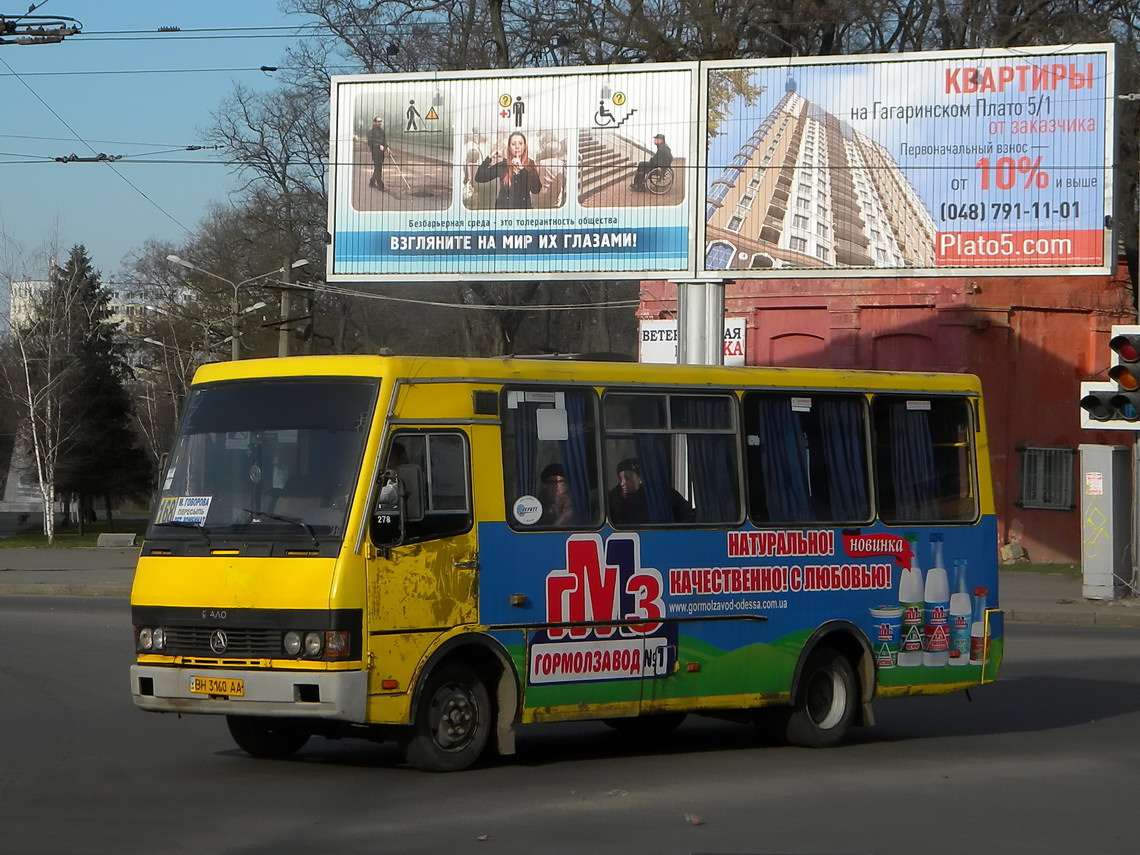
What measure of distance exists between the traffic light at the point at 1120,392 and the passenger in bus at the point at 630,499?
11.4 metres

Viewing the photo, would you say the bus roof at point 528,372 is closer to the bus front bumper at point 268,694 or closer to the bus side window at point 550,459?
the bus side window at point 550,459

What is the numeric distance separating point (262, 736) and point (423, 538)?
1.83 meters

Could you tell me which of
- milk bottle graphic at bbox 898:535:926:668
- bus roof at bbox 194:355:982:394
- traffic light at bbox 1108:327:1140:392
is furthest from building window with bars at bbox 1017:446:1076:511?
bus roof at bbox 194:355:982:394

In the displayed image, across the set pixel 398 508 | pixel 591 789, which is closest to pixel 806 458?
pixel 591 789

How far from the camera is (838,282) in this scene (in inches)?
1446

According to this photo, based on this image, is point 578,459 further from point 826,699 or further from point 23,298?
point 23,298

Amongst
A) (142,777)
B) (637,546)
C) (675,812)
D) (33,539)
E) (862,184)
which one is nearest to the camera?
(675,812)

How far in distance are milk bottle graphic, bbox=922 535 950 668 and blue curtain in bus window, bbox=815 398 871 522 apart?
763 mm

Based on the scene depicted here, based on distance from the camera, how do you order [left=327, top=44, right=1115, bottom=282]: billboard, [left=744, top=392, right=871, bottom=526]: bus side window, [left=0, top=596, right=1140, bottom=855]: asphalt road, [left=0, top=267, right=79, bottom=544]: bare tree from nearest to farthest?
1. [left=0, top=596, right=1140, bottom=855]: asphalt road
2. [left=744, top=392, right=871, bottom=526]: bus side window
3. [left=327, top=44, right=1115, bottom=282]: billboard
4. [left=0, top=267, right=79, bottom=544]: bare tree

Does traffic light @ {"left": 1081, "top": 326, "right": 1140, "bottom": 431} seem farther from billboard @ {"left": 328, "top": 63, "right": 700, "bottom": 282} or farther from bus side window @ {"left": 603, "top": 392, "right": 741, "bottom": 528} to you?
bus side window @ {"left": 603, "top": 392, "right": 741, "bottom": 528}

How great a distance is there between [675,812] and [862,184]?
19058 millimetres

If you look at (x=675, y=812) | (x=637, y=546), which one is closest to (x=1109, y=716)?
(x=637, y=546)

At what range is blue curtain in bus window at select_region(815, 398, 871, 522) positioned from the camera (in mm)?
11914

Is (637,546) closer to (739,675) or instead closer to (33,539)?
(739,675)
